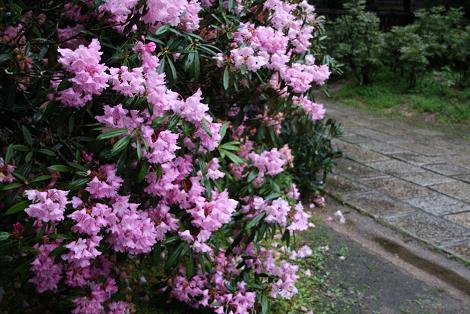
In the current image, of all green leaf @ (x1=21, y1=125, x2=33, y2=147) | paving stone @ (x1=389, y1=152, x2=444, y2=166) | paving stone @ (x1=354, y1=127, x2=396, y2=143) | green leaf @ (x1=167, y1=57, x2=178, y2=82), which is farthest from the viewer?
paving stone @ (x1=354, y1=127, x2=396, y2=143)

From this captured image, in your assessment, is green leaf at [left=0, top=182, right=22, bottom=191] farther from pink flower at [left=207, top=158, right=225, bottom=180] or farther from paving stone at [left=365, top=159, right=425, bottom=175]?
paving stone at [left=365, top=159, right=425, bottom=175]

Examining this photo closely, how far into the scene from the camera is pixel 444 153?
5.65 metres

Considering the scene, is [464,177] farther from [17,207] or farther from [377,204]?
[17,207]

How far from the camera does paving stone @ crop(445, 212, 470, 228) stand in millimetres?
3852

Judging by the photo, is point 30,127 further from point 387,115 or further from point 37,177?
point 387,115

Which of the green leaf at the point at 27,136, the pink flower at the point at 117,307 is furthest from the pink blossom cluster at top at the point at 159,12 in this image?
the pink flower at the point at 117,307

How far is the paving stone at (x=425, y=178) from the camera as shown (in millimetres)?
4699

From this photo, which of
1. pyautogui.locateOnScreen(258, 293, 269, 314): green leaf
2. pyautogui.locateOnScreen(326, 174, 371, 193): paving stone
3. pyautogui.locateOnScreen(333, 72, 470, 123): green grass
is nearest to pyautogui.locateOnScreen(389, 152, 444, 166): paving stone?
pyautogui.locateOnScreen(326, 174, 371, 193): paving stone

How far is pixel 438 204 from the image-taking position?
4199 mm

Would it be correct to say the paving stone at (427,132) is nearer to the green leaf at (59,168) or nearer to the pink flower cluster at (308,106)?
the pink flower cluster at (308,106)

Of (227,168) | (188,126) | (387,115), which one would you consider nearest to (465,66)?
(387,115)

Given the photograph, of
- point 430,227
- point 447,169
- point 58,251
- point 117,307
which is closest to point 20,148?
point 58,251

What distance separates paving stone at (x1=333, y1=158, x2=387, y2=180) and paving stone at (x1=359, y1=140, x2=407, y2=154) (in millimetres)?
524

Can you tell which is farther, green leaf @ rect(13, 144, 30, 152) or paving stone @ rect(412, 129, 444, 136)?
paving stone @ rect(412, 129, 444, 136)
